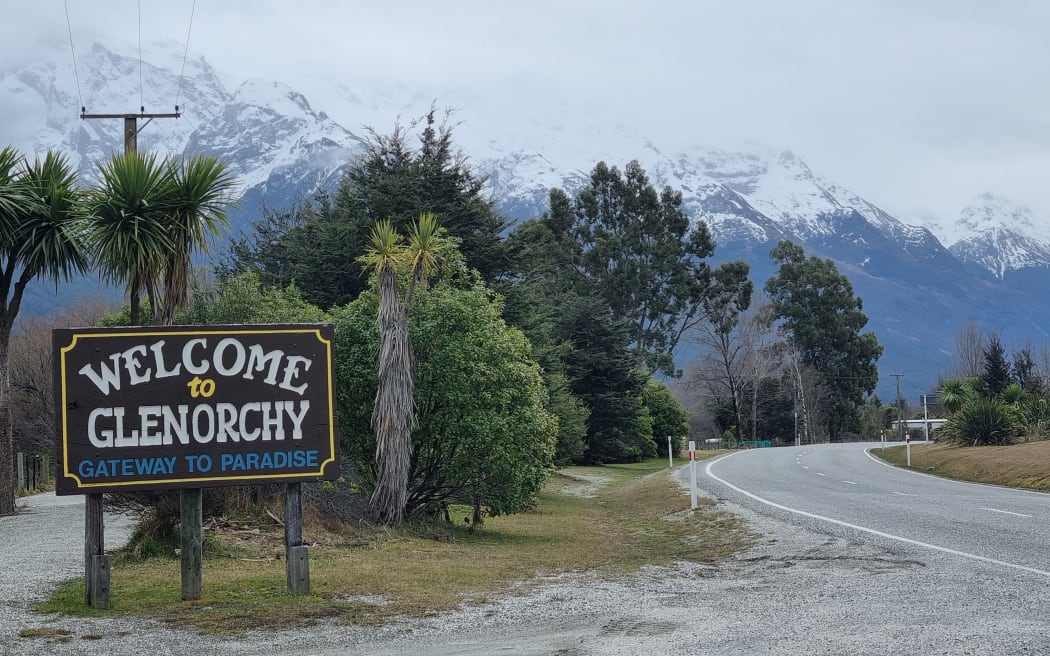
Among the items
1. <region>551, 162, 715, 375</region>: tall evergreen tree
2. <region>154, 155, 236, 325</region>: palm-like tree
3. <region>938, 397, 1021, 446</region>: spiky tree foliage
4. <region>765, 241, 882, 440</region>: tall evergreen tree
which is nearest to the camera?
<region>154, 155, 236, 325</region>: palm-like tree

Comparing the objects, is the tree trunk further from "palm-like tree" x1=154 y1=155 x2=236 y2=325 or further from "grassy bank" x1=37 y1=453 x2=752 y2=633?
"grassy bank" x1=37 y1=453 x2=752 y2=633

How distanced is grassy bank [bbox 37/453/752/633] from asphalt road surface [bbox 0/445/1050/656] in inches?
18.2

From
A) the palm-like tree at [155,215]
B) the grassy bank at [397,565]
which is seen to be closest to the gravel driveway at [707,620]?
the grassy bank at [397,565]

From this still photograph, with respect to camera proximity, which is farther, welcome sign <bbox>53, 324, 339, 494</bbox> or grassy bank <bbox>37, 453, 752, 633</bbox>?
welcome sign <bbox>53, 324, 339, 494</bbox>

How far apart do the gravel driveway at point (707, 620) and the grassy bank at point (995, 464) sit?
14987 mm

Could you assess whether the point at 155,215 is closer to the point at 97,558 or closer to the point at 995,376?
the point at 97,558

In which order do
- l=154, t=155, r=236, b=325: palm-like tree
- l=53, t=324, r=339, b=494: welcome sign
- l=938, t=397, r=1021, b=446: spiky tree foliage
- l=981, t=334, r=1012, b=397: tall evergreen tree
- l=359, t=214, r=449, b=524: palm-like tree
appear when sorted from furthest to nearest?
l=981, t=334, r=1012, b=397: tall evergreen tree < l=938, t=397, r=1021, b=446: spiky tree foliage < l=359, t=214, r=449, b=524: palm-like tree < l=154, t=155, r=236, b=325: palm-like tree < l=53, t=324, r=339, b=494: welcome sign

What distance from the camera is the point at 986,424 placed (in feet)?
122

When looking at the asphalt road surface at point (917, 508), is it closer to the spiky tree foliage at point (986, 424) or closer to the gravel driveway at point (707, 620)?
the gravel driveway at point (707, 620)

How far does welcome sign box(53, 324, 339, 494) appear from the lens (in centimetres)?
1087

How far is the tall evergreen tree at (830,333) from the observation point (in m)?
94.6

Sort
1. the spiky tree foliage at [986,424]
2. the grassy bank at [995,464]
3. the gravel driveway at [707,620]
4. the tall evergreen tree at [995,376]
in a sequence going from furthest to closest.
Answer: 1. the tall evergreen tree at [995,376]
2. the spiky tree foliage at [986,424]
3. the grassy bank at [995,464]
4. the gravel driveway at [707,620]

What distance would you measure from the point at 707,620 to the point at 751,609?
0.65 m

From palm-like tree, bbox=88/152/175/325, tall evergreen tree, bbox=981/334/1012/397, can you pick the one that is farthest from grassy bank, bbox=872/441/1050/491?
palm-like tree, bbox=88/152/175/325
